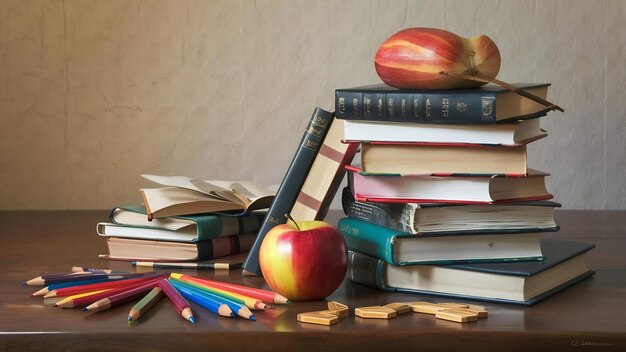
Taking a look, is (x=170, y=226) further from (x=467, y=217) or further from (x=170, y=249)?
(x=467, y=217)

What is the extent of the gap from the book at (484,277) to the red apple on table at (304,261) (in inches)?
3.0

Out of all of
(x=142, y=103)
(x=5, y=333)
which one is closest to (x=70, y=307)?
(x=5, y=333)

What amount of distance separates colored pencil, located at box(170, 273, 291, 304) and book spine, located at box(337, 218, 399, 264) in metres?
0.13

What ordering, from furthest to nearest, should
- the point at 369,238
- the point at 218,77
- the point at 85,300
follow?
the point at 218,77
the point at 369,238
the point at 85,300

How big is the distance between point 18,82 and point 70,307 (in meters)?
1.09

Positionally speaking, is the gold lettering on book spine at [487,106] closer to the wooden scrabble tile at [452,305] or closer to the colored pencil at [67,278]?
the wooden scrabble tile at [452,305]

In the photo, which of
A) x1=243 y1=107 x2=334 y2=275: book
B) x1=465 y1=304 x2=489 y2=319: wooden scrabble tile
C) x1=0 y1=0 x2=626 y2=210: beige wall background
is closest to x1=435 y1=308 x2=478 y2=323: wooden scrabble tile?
x1=465 y1=304 x2=489 y2=319: wooden scrabble tile

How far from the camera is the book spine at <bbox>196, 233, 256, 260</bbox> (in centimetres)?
124

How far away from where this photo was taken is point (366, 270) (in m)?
1.07

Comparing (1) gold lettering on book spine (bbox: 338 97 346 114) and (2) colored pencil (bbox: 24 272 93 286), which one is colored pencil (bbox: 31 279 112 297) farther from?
(1) gold lettering on book spine (bbox: 338 97 346 114)

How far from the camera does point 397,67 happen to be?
41.6 inches

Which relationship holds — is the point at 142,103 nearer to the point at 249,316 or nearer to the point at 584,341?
the point at 249,316

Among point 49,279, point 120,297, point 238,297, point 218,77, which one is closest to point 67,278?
point 49,279

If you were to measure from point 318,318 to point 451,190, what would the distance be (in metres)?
0.24
